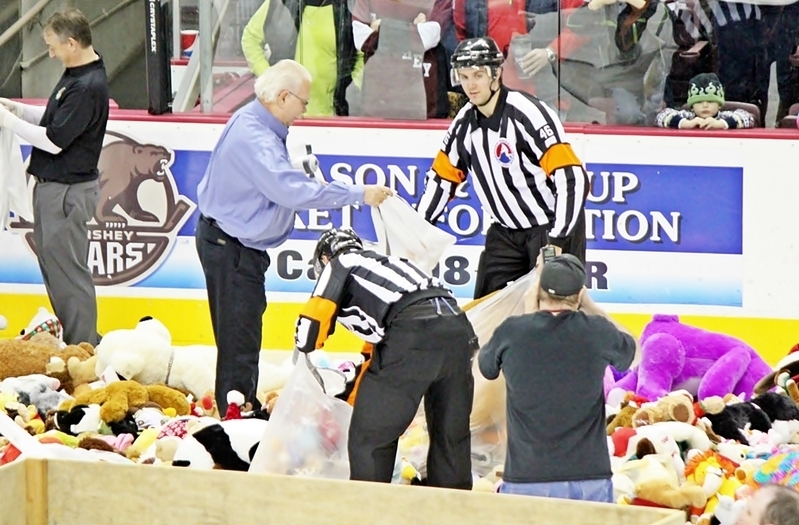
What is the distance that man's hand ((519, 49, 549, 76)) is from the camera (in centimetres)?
840

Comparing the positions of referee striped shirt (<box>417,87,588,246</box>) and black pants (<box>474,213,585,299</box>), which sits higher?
referee striped shirt (<box>417,87,588,246</box>)

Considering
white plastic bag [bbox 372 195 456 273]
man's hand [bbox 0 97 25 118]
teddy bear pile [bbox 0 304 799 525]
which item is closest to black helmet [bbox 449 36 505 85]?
white plastic bag [bbox 372 195 456 273]

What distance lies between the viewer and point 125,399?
7098mm

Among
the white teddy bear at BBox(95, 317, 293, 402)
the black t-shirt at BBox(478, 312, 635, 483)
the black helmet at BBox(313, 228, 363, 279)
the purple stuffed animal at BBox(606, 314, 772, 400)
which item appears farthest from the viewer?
the white teddy bear at BBox(95, 317, 293, 402)

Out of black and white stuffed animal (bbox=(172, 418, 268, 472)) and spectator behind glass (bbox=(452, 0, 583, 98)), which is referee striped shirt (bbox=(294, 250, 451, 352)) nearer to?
black and white stuffed animal (bbox=(172, 418, 268, 472))

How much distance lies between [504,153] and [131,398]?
1897 mm

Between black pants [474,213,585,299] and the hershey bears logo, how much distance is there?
2.31m

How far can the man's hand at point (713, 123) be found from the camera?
8281mm

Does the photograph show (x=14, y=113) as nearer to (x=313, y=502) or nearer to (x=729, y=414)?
(x=729, y=414)

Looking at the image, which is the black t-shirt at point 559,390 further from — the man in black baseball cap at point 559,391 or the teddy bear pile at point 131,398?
the teddy bear pile at point 131,398

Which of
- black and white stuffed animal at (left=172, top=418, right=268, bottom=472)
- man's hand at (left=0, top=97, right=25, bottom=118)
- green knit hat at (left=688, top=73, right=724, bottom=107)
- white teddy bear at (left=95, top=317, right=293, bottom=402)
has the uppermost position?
green knit hat at (left=688, top=73, right=724, bottom=107)

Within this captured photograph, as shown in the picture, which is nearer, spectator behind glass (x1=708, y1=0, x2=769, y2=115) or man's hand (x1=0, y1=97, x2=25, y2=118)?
spectator behind glass (x1=708, y1=0, x2=769, y2=115)

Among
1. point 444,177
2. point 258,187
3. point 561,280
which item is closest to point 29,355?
point 258,187

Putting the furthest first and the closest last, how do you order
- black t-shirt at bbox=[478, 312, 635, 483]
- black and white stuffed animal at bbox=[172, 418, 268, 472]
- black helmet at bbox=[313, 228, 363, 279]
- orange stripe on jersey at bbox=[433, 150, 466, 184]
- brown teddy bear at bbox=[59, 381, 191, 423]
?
orange stripe on jersey at bbox=[433, 150, 466, 184] < brown teddy bear at bbox=[59, 381, 191, 423] < black and white stuffed animal at bbox=[172, 418, 268, 472] < black helmet at bbox=[313, 228, 363, 279] < black t-shirt at bbox=[478, 312, 635, 483]
